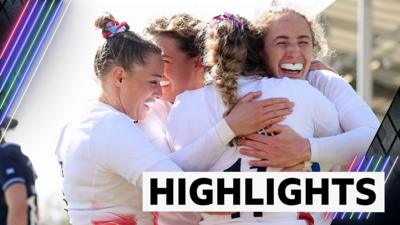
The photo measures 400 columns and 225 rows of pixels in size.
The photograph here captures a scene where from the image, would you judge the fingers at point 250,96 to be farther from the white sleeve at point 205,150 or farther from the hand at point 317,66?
the hand at point 317,66

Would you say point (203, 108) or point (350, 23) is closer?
point (203, 108)

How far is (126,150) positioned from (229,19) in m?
0.32

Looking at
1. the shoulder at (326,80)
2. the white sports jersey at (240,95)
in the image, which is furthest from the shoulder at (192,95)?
the shoulder at (326,80)

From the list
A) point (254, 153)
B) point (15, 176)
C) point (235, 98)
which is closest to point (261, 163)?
point (254, 153)

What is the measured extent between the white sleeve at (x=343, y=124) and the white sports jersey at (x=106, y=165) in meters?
0.27

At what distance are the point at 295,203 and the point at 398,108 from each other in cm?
37

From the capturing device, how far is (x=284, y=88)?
68.8 inches

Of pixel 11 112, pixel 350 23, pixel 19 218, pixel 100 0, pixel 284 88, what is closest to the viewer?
pixel 284 88

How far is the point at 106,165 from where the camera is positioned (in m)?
1.71

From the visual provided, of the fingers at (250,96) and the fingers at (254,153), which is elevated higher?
the fingers at (250,96)

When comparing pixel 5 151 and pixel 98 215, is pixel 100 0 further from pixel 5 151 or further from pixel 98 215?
pixel 98 215

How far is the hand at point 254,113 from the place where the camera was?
5.65 ft

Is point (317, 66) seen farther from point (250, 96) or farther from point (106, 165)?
point (106, 165)

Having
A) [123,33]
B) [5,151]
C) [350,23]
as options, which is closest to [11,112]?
[5,151]
